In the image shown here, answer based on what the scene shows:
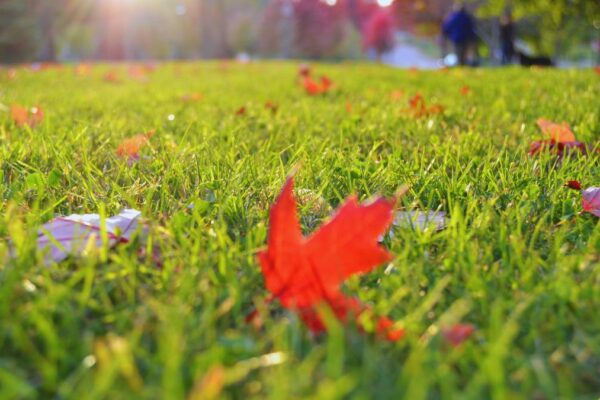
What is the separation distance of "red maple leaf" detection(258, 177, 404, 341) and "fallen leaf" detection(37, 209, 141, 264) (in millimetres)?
358

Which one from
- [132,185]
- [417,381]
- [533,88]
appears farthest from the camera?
[533,88]

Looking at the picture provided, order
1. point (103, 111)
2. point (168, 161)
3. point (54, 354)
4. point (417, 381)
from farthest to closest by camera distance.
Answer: point (103, 111)
point (168, 161)
point (54, 354)
point (417, 381)

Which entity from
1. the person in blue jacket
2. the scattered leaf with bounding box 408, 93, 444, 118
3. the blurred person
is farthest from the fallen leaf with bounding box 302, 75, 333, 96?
the blurred person

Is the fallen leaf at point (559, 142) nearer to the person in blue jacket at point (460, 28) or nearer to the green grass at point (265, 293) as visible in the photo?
the green grass at point (265, 293)

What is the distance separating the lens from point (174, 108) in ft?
11.7

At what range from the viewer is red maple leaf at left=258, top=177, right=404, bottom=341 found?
0.84 meters

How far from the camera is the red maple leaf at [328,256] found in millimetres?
841

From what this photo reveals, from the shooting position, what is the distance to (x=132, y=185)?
154 centimetres

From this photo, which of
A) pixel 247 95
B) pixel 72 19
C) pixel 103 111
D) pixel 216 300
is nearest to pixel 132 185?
pixel 216 300

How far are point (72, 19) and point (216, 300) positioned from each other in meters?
35.4

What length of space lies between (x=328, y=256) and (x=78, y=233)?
0.51 meters

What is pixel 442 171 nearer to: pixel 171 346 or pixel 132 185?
Result: pixel 132 185

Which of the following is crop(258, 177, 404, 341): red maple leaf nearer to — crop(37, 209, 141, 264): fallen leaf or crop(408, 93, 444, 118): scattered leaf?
crop(37, 209, 141, 264): fallen leaf

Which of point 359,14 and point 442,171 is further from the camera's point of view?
point 359,14
